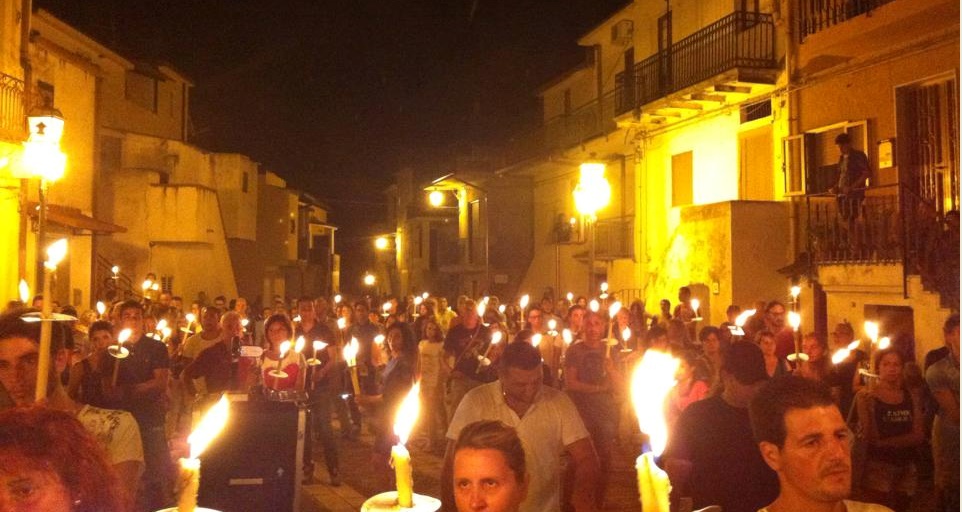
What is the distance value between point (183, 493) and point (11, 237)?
1878 centimetres

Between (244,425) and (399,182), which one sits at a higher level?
(399,182)

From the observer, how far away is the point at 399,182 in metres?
60.0

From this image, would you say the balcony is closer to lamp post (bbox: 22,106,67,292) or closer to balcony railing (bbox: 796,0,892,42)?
balcony railing (bbox: 796,0,892,42)

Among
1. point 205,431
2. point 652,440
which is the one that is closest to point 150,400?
point 205,431

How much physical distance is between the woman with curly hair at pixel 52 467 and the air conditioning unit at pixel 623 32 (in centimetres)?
2488

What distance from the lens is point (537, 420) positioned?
4898 millimetres

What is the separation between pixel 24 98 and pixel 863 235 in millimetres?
17269

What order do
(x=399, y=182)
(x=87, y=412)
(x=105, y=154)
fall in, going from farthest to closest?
(x=399, y=182), (x=105, y=154), (x=87, y=412)

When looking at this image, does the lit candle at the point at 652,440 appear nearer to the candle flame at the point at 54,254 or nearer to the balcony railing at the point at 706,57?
the candle flame at the point at 54,254

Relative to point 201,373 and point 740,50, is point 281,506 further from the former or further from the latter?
point 740,50

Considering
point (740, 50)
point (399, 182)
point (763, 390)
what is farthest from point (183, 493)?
point (399, 182)

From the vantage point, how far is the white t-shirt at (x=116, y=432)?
4.12 metres

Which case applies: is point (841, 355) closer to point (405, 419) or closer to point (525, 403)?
point (525, 403)

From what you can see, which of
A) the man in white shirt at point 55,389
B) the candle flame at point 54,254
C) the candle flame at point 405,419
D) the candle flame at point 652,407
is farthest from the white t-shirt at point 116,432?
the candle flame at point 652,407
